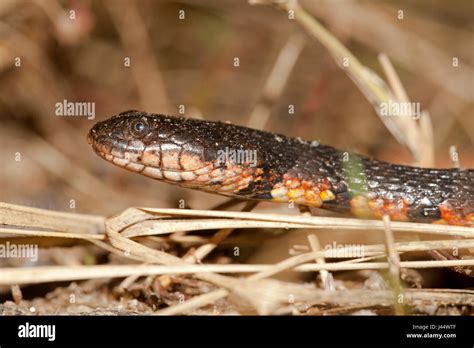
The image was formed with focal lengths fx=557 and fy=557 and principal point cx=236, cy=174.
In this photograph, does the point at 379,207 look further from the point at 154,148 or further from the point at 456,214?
the point at 154,148

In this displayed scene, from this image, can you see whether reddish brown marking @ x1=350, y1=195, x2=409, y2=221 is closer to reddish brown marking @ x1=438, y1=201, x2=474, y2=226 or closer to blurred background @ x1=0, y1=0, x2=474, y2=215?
reddish brown marking @ x1=438, y1=201, x2=474, y2=226

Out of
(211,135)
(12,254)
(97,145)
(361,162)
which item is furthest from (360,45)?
(12,254)

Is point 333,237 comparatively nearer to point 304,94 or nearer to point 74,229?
point 74,229

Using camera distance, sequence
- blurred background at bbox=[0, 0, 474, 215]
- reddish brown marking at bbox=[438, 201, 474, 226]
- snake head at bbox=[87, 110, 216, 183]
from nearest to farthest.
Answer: snake head at bbox=[87, 110, 216, 183], reddish brown marking at bbox=[438, 201, 474, 226], blurred background at bbox=[0, 0, 474, 215]

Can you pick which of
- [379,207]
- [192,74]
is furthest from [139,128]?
[192,74]

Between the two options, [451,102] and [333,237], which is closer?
[333,237]

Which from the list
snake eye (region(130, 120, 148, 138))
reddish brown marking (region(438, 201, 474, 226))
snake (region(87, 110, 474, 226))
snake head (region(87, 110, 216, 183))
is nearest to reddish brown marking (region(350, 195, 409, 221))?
snake (region(87, 110, 474, 226))
